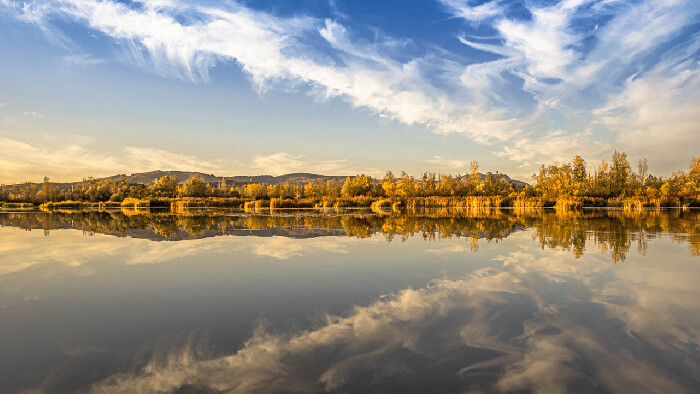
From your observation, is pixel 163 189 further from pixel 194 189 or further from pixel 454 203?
pixel 454 203

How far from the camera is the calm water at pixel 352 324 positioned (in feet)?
13.5

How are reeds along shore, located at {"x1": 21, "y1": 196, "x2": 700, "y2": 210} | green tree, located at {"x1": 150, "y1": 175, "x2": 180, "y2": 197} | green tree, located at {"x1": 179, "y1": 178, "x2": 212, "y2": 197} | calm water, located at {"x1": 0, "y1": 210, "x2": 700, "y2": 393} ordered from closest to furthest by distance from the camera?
calm water, located at {"x1": 0, "y1": 210, "x2": 700, "y2": 393} < reeds along shore, located at {"x1": 21, "y1": 196, "x2": 700, "y2": 210} < green tree, located at {"x1": 150, "y1": 175, "x2": 180, "y2": 197} < green tree, located at {"x1": 179, "y1": 178, "x2": 212, "y2": 197}

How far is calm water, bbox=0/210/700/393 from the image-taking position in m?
4.12

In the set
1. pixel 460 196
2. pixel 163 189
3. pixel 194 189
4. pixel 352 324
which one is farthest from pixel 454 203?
pixel 194 189

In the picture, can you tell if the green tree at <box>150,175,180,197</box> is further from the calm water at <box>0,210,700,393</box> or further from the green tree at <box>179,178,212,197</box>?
the calm water at <box>0,210,700,393</box>

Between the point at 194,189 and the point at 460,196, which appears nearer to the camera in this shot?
the point at 460,196

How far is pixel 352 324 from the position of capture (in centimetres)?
573

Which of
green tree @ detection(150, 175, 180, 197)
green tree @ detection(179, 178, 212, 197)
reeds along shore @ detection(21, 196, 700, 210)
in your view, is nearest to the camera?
reeds along shore @ detection(21, 196, 700, 210)

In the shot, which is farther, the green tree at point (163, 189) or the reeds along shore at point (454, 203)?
the green tree at point (163, 189)

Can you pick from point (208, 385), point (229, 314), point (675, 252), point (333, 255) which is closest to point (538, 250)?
point (675, 252)

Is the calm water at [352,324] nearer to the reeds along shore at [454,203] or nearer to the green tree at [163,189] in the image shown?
the reeds along shore at [454,203]

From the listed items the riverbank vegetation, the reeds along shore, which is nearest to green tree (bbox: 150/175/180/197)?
the riverbank vegetation

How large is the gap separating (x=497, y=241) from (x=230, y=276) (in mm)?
11352

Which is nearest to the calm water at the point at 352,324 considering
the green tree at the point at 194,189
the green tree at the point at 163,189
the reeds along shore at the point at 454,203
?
the reeds along shore at the point at 454,203
